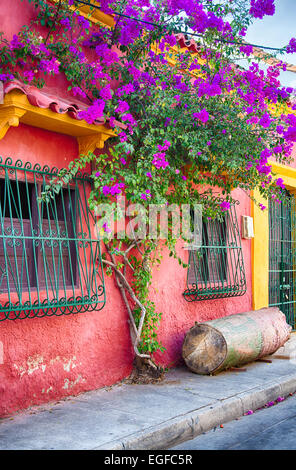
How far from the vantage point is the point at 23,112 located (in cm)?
442

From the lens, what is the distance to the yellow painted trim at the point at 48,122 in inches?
171

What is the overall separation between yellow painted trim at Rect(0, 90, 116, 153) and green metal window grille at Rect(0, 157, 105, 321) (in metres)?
0.38

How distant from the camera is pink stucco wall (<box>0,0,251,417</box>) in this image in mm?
4723

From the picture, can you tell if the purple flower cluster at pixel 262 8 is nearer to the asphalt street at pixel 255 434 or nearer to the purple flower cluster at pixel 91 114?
the purple flower cluster at pixel 91 114

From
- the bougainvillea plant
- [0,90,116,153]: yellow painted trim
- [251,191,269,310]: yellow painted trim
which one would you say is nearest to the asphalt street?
the bougainvillea plant

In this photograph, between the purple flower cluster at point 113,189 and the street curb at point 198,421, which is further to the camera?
the purple flower cluster at point 113,189

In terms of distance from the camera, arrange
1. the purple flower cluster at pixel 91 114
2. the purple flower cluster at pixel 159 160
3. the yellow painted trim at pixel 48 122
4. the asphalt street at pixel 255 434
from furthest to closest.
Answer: the purple flower cluster at pixel 159 160 < the purple flower cluster at pixel 91 114 < the yellow painted trim at pixel 48 122 < the asphalt street at pixel 255 434

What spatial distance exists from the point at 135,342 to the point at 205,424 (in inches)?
59.3

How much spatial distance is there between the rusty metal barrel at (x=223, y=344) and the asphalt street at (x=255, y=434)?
37.7 inches

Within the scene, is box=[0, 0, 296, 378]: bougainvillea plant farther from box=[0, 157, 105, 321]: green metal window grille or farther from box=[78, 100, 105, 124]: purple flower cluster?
box=[0, 157, 105, 321]: green metal window grille

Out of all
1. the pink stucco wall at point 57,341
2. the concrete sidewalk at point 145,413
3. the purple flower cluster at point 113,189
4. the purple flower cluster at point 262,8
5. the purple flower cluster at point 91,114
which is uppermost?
the purple flower cluster at point 262,8

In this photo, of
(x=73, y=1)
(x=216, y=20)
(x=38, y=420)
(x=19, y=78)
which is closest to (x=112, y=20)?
(x=73, y=1)

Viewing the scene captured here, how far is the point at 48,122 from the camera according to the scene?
4.86 meters

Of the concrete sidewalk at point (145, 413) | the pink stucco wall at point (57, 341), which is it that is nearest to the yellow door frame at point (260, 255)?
the concrete sidewalk at point (145, 413)
